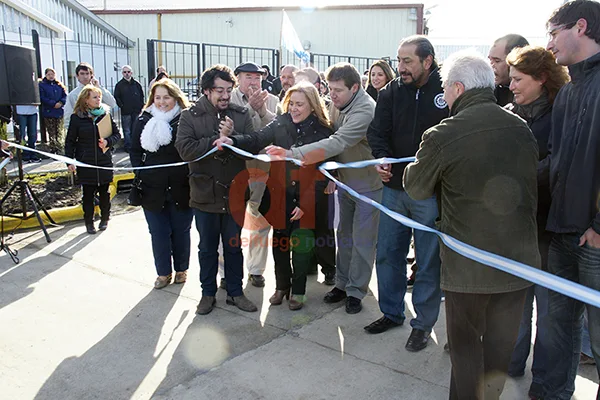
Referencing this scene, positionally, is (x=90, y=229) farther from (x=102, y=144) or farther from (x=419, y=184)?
(x=419, y=184)


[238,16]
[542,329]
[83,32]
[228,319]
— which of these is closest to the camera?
[542,329]

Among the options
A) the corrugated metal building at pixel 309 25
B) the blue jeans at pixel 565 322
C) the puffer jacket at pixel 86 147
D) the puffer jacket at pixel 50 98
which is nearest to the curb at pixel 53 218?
the puffer jacket at pixel 86 147

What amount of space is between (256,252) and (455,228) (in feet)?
9.14

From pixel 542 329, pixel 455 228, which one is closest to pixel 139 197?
pixel 455 228

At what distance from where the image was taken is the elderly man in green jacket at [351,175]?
13.9ft

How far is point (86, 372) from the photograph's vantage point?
3.49m

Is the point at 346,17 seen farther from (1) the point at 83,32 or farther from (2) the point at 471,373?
(2) the point at 471,373

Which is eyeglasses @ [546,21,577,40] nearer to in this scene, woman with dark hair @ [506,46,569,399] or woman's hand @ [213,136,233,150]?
woman with dark hair @ [506,46,569,399]

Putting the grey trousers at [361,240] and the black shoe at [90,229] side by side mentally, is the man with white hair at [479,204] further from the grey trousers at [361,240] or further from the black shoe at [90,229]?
the black shoe at [90,229]

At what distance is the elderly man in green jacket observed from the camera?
13.9 feet

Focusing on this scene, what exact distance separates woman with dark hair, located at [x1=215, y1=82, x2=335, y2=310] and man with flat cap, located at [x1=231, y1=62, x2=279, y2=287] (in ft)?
1.13

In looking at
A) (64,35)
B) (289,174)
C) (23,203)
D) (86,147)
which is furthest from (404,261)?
(64,35)

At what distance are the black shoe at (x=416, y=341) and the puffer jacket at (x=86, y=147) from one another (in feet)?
14.9

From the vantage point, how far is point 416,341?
381 centimetres
